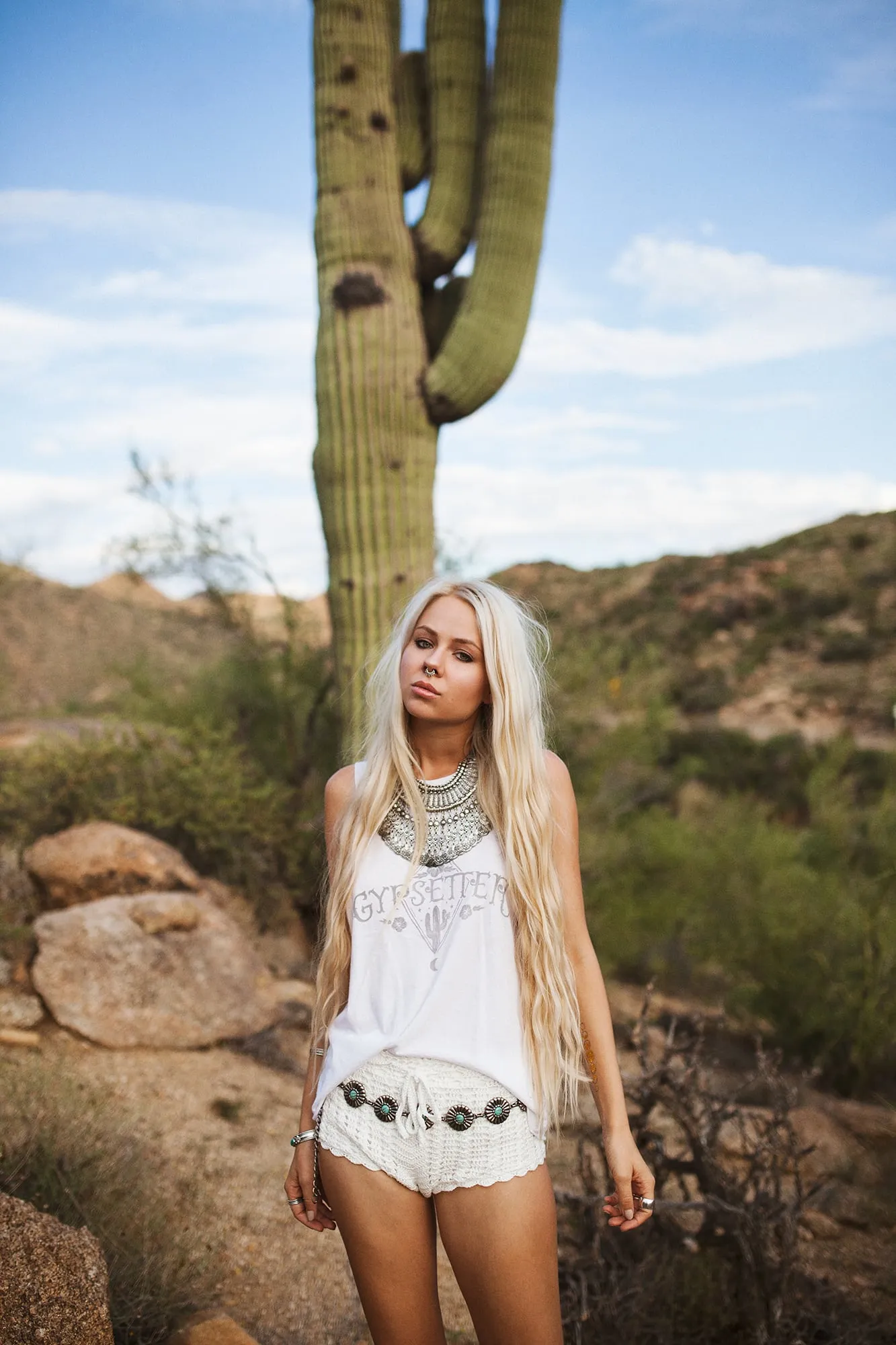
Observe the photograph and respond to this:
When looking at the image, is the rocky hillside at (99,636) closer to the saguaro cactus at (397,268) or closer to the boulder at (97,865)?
the saguaro cactus at (397,268)

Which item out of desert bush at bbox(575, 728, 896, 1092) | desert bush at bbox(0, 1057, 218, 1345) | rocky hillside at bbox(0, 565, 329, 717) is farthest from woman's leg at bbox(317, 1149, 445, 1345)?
rocky hillside at bbox(0, 565, 329, 717)

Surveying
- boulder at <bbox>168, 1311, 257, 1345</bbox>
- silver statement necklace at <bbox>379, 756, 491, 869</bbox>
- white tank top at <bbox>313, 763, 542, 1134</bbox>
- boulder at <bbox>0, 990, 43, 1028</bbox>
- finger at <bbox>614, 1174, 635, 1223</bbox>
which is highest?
silver statement necklace at <bbox>379, 756, 491, 869</bbox>

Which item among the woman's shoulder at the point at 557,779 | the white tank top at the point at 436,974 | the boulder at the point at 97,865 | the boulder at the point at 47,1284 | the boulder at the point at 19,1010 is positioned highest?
the woman's shoulder at the point at 557,779

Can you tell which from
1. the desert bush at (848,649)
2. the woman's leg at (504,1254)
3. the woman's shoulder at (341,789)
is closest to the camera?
the woman's leg at (504,1254)

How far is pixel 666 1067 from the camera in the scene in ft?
10.5

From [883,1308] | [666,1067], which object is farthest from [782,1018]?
[666,1067]

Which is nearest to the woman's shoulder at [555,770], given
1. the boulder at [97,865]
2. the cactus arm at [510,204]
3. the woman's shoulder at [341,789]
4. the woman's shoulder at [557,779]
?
the woman's shoulder at [557,779]

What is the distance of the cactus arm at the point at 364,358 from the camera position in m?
5.46

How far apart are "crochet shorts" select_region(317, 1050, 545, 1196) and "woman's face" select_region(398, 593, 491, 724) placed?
692 millimetres

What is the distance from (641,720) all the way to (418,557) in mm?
3157

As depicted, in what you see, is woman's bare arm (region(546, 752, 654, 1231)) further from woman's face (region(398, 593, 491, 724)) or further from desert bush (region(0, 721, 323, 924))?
desert bush (region(0, 721, 323, 924))

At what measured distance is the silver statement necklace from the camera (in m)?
2.15

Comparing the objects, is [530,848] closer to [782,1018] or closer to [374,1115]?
[374,1115]

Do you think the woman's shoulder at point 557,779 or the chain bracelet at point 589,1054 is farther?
the woman's shoulder at point 557,779
